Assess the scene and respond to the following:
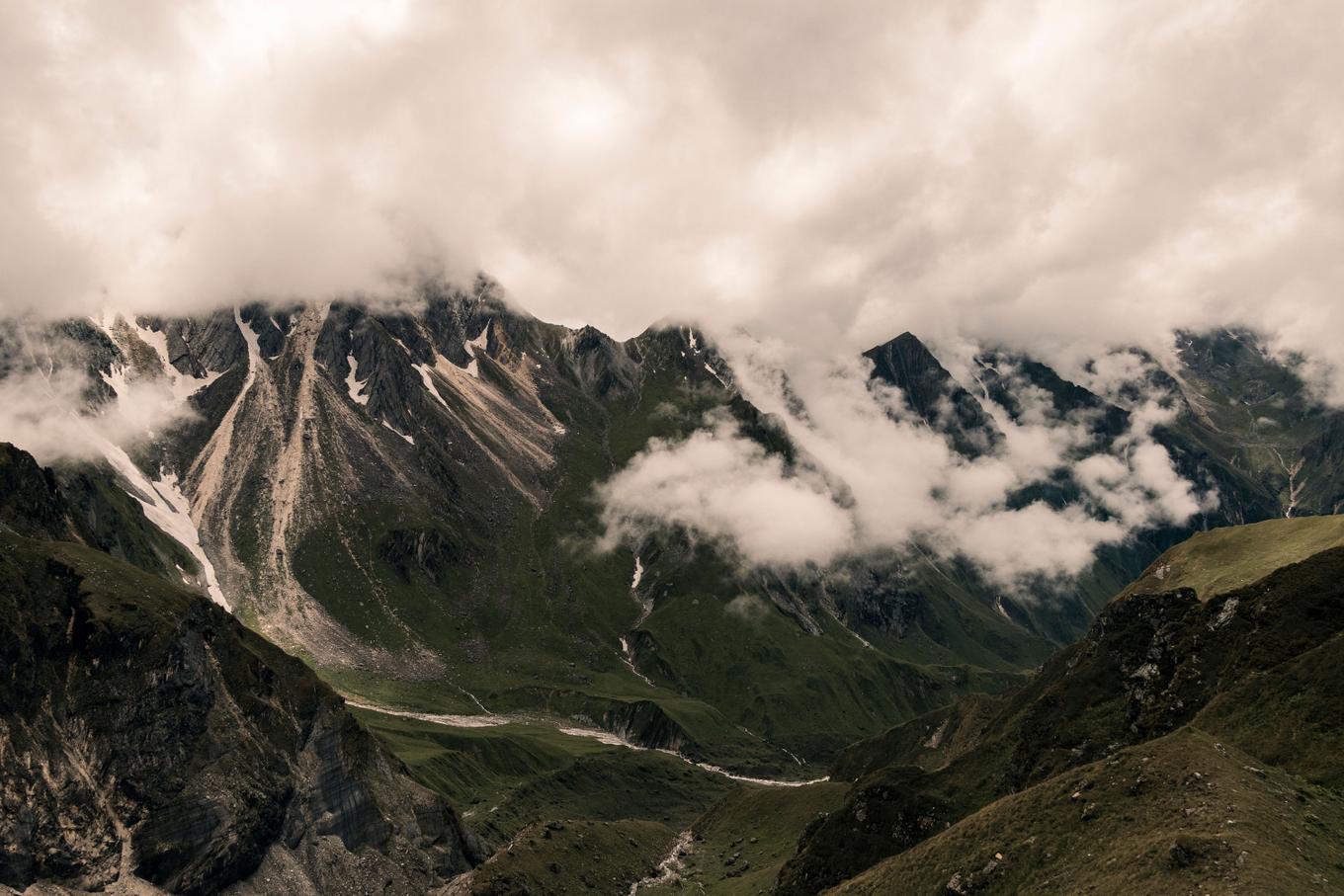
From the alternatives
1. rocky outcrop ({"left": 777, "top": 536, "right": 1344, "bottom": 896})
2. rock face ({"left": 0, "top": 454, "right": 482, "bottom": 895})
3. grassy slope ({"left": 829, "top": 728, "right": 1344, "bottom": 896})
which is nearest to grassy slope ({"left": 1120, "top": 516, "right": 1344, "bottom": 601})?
rocky outcrop ({"left": 777, "top": 536, "right": 1344, "bottom": 896})

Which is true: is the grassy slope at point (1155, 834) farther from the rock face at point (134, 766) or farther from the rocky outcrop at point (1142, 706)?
the rock face at point (134, 766)

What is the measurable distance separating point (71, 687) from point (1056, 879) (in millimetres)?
174677

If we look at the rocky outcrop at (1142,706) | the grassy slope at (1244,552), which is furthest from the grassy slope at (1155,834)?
the grassy slope at (1244,552)

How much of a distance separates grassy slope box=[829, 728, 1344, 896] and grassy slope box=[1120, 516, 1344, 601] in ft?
206

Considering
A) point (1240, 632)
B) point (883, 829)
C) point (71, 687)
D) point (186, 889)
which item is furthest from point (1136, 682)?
point (71, 687)

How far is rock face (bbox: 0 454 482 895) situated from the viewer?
15925 cm

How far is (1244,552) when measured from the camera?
181m

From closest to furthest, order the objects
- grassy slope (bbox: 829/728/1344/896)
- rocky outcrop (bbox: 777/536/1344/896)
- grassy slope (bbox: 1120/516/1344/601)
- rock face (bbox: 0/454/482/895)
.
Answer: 1. grassy slope (bbox: 829/728/1344/896)
2. rocky outcrop (bbox: 777/536/1344/896)
3. rock face (bbox: 0/454/482/895)
4. grassy slope (bbox: 1120/516/1344/601)

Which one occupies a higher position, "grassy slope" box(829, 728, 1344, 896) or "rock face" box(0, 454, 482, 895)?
"rock face" box(0, 454, 482, 895)

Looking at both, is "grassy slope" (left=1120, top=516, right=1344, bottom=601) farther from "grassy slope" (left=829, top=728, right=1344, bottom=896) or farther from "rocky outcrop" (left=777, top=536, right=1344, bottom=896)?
"grassy slope" (left=829, top=728, right=1344, bottom=896)

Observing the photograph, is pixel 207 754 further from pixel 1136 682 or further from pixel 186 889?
pixel 1136 682

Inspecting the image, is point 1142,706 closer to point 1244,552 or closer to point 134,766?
point 1244,552

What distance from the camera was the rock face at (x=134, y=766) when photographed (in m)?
159

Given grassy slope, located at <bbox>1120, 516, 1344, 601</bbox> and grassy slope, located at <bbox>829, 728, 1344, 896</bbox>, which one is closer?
grassy slope, located at <bbox>829, 728, 1344, 896</bbox>
